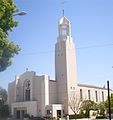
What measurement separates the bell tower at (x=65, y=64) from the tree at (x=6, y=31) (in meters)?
50.6

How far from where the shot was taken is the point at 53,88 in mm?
77250

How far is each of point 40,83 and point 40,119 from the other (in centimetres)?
1129

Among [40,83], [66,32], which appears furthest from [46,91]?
[66,32]

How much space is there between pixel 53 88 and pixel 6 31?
178ft

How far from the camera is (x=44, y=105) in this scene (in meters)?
73.6

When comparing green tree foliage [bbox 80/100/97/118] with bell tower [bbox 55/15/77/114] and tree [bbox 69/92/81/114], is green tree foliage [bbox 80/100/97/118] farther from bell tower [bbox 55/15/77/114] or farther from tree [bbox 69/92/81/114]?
bell tower [bbox 55/15/77/114]

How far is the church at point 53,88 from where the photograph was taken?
2930 inches

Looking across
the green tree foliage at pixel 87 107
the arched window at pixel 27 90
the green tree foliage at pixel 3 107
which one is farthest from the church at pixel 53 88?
the green tree foliage at pixel 87 107

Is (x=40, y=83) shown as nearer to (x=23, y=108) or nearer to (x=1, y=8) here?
(x=23, y=108)

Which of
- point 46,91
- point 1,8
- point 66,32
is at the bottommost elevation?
point 46,91

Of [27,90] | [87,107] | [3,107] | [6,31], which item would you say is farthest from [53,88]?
[6,31]

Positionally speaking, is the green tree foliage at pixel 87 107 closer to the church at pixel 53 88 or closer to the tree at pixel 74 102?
the tree at pixel 74 102

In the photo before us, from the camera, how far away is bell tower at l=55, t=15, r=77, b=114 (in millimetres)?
75944

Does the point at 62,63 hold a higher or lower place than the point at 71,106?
higher
